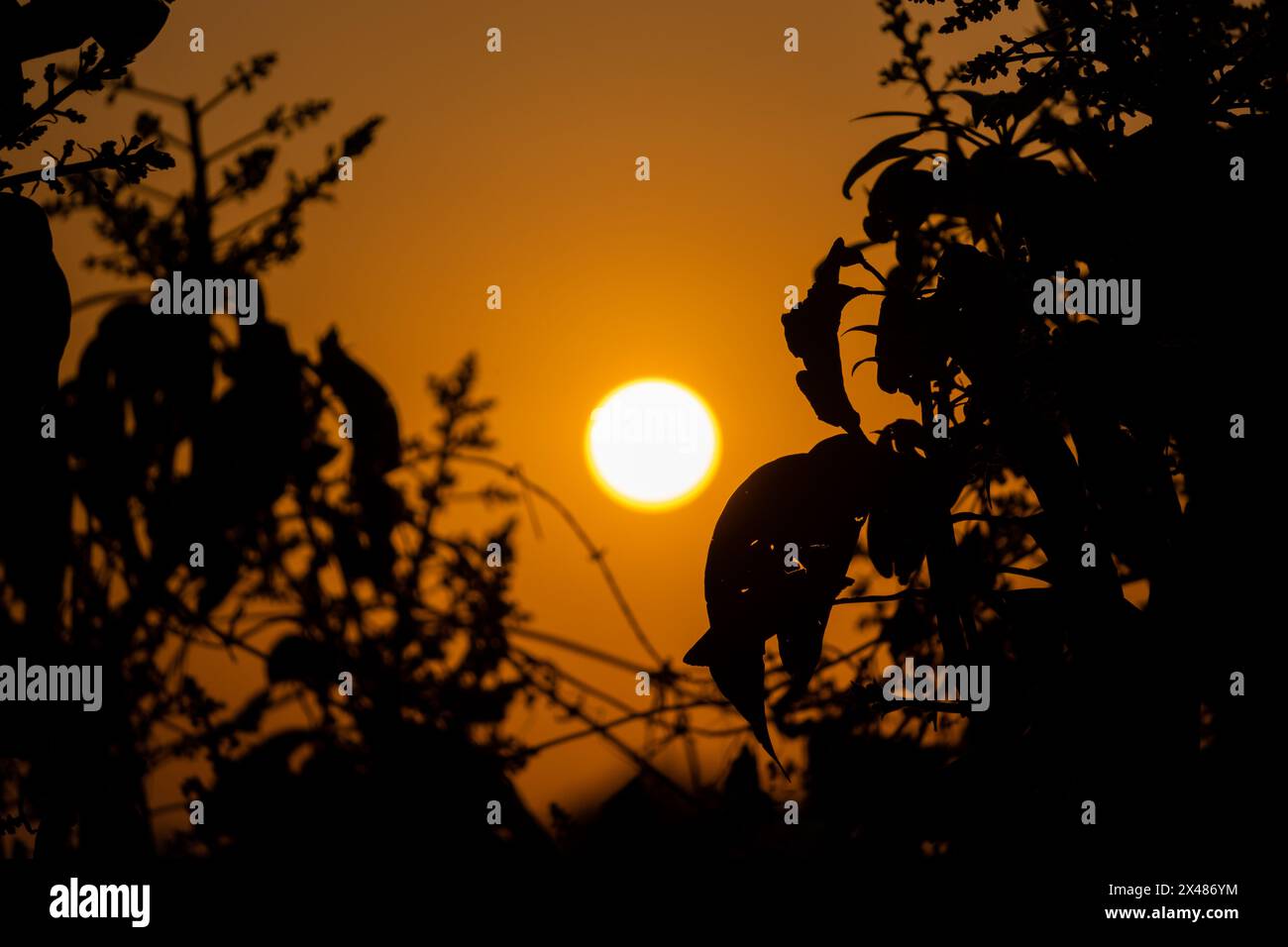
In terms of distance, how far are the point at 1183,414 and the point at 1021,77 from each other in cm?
41

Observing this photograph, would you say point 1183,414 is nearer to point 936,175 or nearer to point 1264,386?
point 1264,386

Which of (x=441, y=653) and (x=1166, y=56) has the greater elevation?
(x=1166, y=56)

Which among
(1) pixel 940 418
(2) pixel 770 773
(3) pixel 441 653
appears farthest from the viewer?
(3) pixel 441 653

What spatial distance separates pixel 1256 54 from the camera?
139 cm

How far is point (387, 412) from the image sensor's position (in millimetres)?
2152

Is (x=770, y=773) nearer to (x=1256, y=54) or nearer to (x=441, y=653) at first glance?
(x=441, y=653)

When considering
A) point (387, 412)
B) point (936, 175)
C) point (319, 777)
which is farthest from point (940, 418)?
point (319, 777)

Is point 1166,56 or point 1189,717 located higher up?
point 1166,56

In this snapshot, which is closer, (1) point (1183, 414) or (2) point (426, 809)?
(1) point (1183, 414)

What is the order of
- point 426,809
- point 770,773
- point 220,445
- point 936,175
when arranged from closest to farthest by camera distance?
point 936,175, point 220,445, point 426,809, point 770,773

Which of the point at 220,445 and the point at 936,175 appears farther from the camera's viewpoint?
the point at 220,445

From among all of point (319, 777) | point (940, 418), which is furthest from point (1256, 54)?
point (319, 777)

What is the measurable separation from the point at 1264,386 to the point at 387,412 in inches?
55.3
